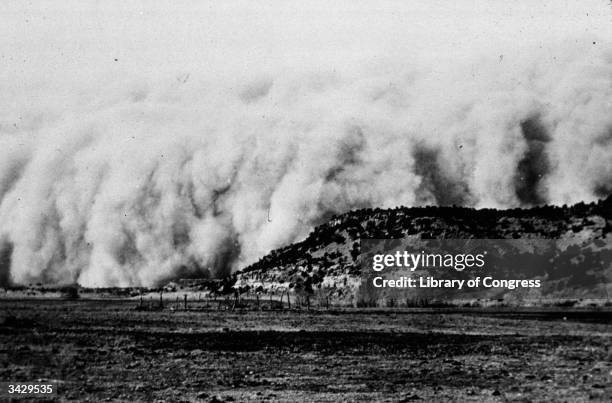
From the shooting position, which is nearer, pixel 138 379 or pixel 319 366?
pixel 138 379

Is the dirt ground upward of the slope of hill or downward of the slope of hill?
downward

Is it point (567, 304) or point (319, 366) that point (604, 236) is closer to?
point (567, 304)

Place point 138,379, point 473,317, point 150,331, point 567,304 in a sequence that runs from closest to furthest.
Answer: point 138,379 < point 150,331 < point 473,317 < point 567,304

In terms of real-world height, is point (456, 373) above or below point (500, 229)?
below

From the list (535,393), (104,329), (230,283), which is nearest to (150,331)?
(104,329)

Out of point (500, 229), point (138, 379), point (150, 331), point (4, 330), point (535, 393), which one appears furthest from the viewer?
point (500, 229)
